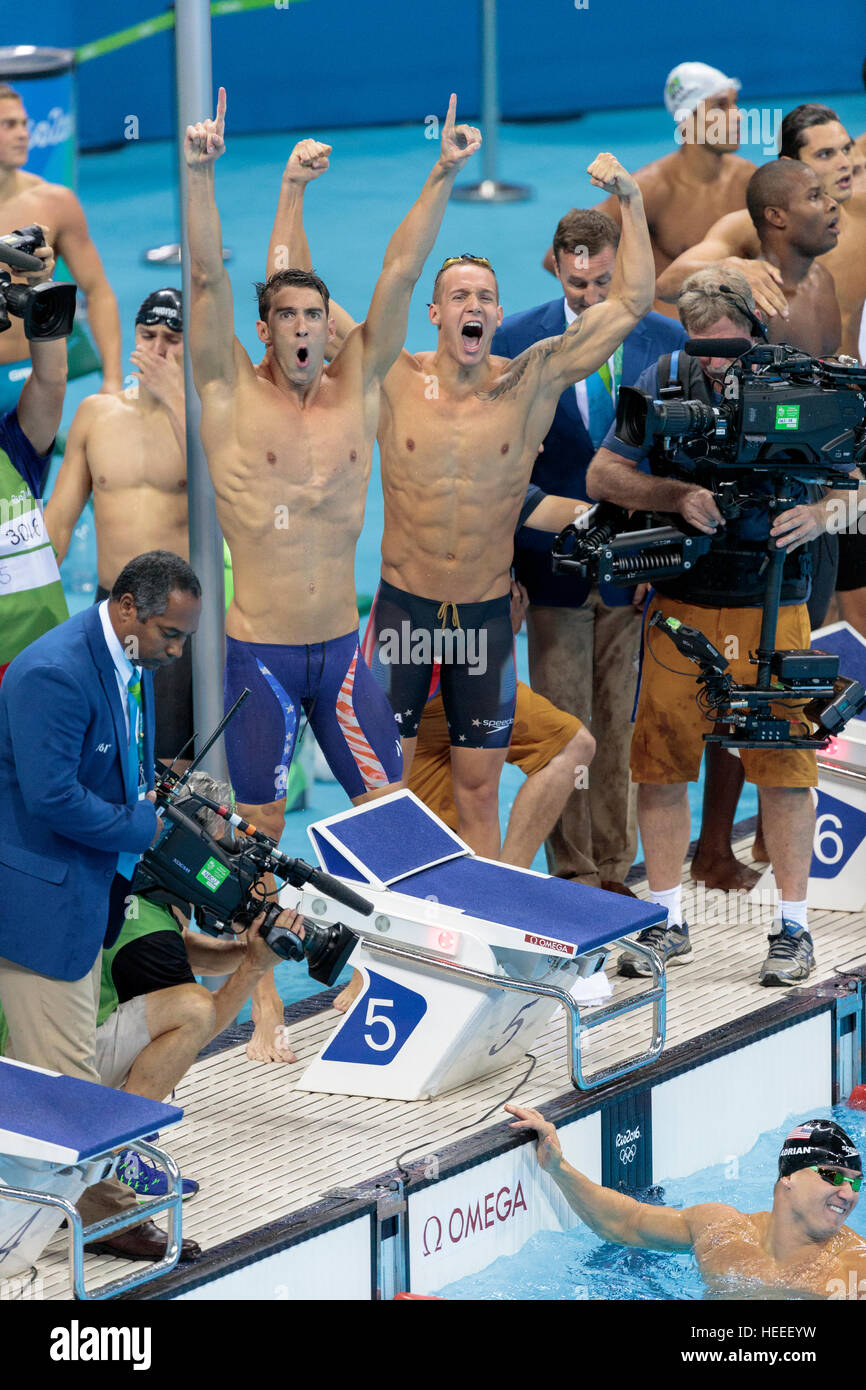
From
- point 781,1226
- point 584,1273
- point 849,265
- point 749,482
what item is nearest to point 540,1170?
point 584,1273

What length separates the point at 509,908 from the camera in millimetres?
5336

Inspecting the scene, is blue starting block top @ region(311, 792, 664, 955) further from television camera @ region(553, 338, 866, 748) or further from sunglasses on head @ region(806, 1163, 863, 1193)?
sunglasses on head @ region(806, 1163, 863, 1193)

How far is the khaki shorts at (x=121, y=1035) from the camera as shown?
4.70 meters

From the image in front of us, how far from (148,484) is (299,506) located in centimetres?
86

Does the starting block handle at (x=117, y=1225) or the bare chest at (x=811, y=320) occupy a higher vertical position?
the bare chest at (x=811, y=320)

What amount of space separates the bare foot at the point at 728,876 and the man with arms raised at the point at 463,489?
1188 mm

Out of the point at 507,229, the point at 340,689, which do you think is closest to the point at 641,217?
the point at 340,689

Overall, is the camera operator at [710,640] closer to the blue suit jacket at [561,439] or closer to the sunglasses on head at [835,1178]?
the blue suit jacket at [561,439]

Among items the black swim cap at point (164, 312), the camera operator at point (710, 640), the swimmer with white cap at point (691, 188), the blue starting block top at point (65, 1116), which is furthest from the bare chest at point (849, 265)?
the blue starting block top at point (65, 1116)

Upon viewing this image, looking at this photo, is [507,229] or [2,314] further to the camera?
[507,229]

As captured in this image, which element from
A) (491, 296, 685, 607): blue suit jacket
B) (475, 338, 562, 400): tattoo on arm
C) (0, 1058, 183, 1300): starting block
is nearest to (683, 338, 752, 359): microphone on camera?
(475, 338, 562, 400): tattoo on arm
